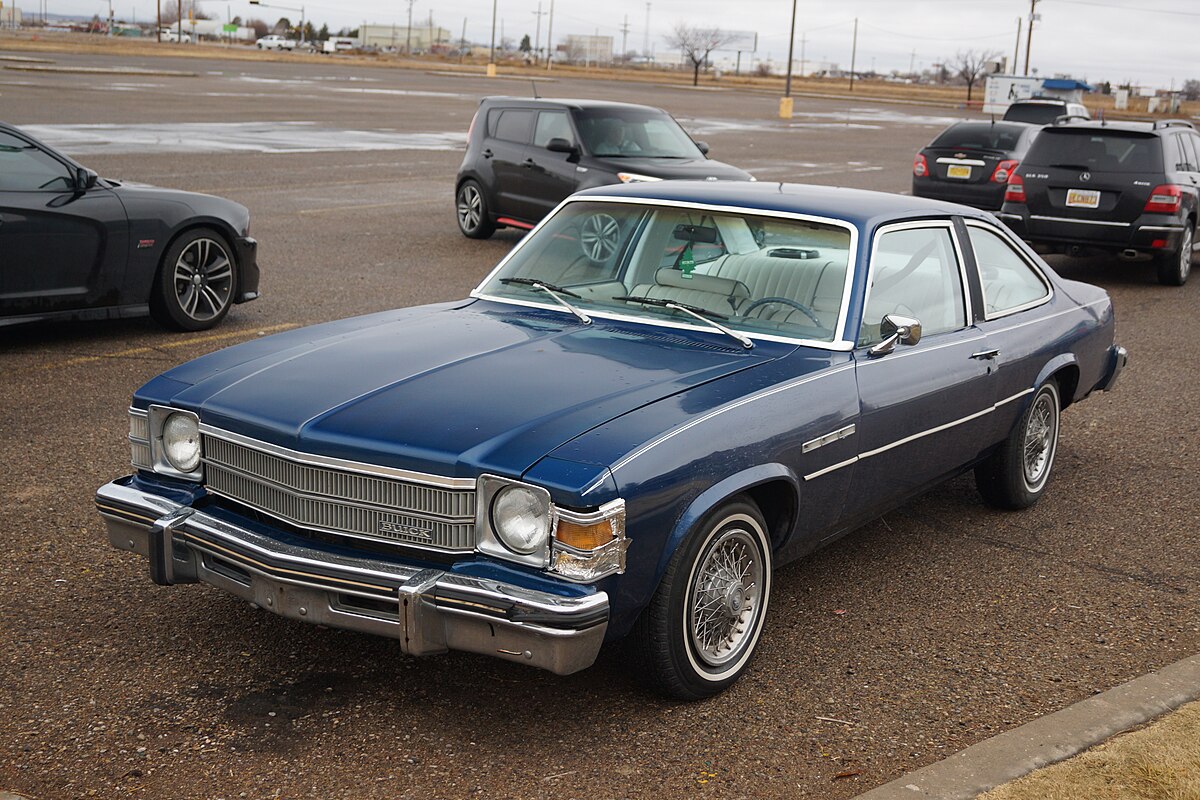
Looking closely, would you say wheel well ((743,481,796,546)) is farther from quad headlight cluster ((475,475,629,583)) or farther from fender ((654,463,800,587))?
quad headlight cluster ((475,475,629,583))

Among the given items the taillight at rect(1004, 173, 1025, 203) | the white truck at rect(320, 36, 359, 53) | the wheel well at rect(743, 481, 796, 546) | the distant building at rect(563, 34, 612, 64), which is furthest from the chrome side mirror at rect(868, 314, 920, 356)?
the distant building at rect(563, 34, 612, 64)

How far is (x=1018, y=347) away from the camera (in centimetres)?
593

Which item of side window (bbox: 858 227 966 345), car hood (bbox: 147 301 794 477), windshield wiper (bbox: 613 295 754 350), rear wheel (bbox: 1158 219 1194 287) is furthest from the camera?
rear wheel (bbox: 1158 219 1194 287)

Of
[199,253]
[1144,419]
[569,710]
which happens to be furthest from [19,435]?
[1144,419]

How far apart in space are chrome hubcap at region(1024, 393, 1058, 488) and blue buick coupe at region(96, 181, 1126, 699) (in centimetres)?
30

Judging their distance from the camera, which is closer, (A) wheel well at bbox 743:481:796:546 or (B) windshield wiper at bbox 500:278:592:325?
(A) wheel well at bbox 743:481:796:546

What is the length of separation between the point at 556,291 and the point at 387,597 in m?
2.02

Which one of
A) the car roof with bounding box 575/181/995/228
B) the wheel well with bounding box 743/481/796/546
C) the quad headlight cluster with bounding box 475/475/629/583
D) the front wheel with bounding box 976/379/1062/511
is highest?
the car roof with bounding box 575/181/995/228

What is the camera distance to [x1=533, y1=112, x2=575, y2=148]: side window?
14.9 m

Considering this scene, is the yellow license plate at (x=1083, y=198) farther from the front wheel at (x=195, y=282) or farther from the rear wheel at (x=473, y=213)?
the front wheel at (x=195, y=282)

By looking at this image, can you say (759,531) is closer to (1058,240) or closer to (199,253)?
(199,253)

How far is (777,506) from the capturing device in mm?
4531

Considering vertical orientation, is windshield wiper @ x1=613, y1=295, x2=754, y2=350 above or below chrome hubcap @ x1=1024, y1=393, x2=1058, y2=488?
above

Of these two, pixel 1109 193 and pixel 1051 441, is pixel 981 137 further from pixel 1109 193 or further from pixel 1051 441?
pixel 1051 441
